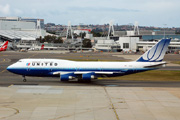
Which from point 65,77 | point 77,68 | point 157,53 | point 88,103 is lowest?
point 88,103

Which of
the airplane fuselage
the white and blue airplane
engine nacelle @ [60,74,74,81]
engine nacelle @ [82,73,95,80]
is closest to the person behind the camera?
engine nacelle @ [60,74,74,81]

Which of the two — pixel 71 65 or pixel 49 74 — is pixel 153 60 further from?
pixel 49 74

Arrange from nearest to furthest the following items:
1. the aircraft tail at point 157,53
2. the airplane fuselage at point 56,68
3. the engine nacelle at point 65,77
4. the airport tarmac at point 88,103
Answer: the airport tarmac at point 88,103, the engine nacelle at point 65,77, the airplane fuselage at point 56,68, the aircraft tail at point 157,53

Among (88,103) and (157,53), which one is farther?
(157,53)

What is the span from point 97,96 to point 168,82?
18538 mm

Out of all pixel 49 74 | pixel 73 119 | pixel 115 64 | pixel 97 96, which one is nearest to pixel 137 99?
pixel 97 96

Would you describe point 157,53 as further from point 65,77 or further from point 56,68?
point 56,68

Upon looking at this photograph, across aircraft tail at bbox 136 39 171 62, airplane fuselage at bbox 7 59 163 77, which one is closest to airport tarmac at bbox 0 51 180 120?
airplane fuselage at bbox 7 59 163 77

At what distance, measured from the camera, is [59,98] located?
32.5m

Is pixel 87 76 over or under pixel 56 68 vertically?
under

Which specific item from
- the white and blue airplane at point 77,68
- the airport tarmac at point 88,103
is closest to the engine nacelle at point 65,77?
the white and blue airplane at point 77,68

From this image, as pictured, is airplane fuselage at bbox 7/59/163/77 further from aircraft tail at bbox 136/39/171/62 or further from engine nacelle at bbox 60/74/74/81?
aircraft tail at bbox 136/39/171/62

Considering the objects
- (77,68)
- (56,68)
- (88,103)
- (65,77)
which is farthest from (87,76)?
(88,103)

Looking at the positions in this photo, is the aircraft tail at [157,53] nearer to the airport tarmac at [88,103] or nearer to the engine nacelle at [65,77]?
the airport tarmac at [88,103]
